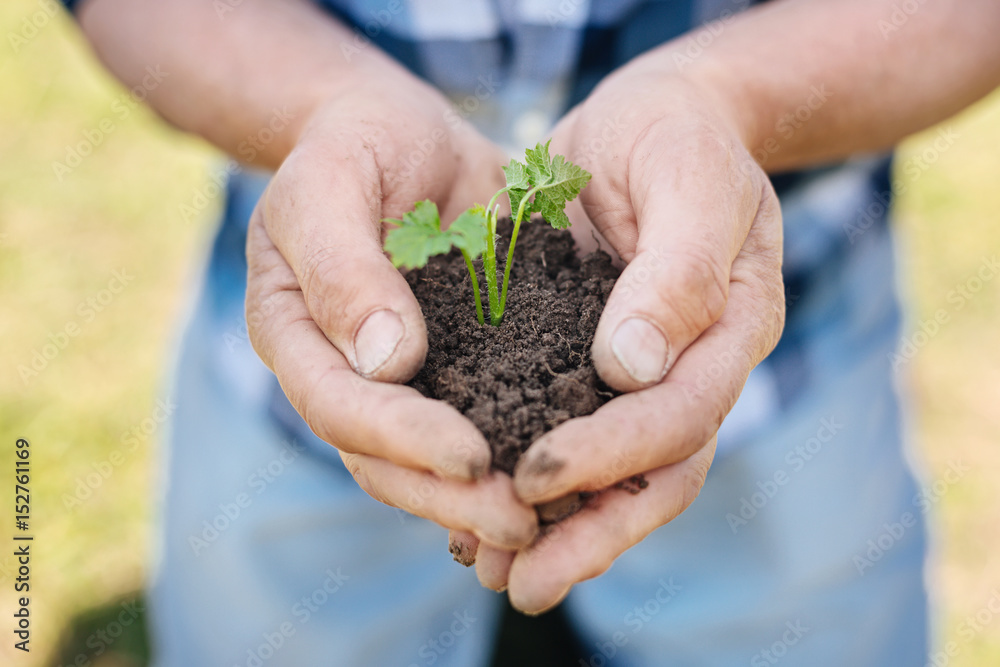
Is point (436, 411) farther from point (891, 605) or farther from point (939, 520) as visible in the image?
point (939, 520)

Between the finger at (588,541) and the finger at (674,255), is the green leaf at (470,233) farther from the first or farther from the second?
the finger at (588,541)

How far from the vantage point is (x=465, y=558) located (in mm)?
2352

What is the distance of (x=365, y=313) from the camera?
2.24 metres

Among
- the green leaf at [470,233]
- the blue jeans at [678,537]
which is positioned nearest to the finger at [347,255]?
the green leaf at [470,233]

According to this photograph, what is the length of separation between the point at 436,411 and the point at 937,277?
6.59 meters

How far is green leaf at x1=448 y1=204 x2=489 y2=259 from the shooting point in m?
2.37

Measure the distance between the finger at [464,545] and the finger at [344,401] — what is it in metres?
0.37

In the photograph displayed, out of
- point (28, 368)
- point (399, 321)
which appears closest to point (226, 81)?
point (399, 321)

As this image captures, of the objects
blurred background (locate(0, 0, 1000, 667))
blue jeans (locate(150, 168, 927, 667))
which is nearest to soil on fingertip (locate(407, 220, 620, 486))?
blue jeans (locate(150, 168, 927, 667))
